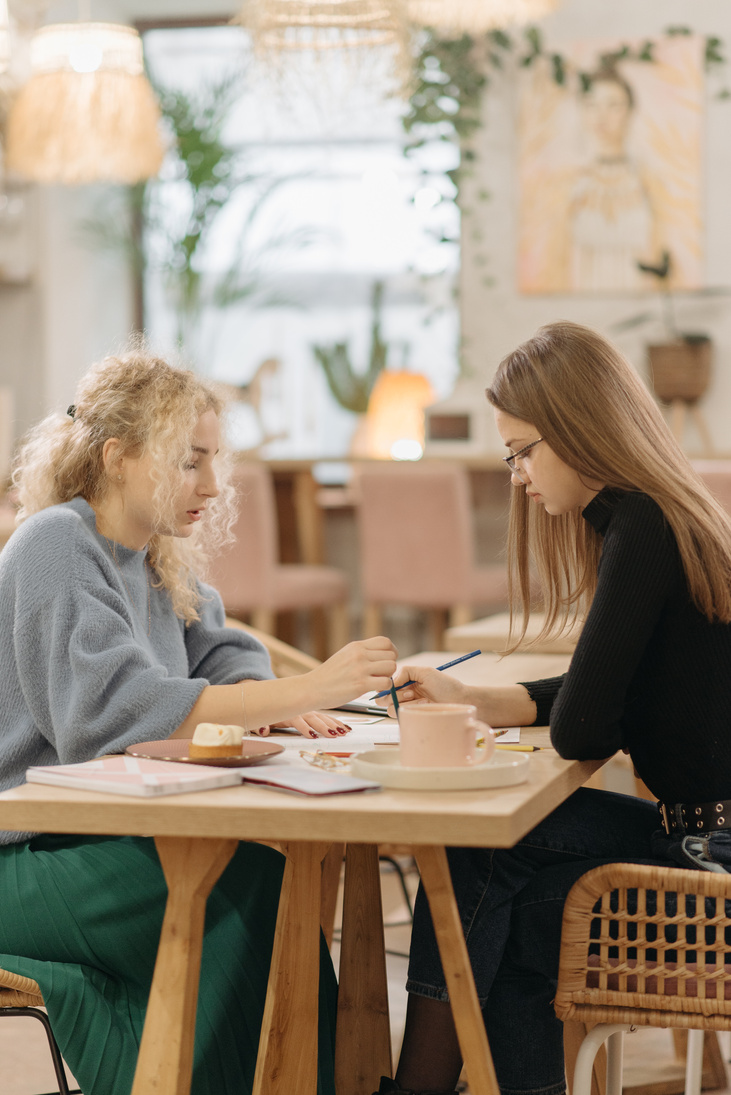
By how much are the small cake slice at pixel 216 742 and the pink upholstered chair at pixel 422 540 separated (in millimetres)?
3065

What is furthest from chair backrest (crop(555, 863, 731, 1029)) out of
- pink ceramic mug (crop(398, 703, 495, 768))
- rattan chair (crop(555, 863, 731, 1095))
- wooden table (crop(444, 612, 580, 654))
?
wooden table (crop(444, 612, 580, 654))

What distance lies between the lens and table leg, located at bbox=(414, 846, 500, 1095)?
115 centimetres

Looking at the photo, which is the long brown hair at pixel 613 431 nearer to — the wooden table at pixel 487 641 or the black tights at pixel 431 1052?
the black tights at pixel 431 1052

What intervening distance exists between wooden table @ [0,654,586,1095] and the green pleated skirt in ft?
0.23

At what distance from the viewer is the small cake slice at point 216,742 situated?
1.20 meters

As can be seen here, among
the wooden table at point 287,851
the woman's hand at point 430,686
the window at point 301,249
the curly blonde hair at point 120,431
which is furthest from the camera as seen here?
the window at point 301,249

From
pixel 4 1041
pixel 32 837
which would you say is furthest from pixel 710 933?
pixel 4 1041

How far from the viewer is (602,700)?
1286mm

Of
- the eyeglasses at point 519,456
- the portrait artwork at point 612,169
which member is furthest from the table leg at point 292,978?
the portrait artwork at point 612,169

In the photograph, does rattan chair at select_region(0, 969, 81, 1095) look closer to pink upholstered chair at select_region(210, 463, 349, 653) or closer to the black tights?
the black tights

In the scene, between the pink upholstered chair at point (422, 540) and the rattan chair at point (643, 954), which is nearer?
the rattan chair at point (643, 954)

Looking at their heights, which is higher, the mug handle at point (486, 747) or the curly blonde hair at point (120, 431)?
the curly blonde hair at point (120, 431)

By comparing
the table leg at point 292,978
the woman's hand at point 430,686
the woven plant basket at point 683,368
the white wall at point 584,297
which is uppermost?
the white wall at point 584,297

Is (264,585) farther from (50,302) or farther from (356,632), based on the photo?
(50,302)
